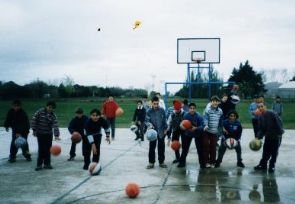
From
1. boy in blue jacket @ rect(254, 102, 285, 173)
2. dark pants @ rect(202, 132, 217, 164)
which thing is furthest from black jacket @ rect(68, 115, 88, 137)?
boy in blue jacket @ rect(254, 102, 285, 173)

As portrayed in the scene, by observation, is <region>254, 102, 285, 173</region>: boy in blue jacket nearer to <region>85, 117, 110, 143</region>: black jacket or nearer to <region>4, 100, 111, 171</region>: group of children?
<region>4, 100, 111, 171</region>: group of children

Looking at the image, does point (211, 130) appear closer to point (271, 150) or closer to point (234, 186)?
point (271, 150)

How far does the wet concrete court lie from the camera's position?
7.13 m

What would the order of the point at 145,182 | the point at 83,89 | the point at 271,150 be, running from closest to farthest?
the point at 145,182
the point at 271,150
the point at 83,89

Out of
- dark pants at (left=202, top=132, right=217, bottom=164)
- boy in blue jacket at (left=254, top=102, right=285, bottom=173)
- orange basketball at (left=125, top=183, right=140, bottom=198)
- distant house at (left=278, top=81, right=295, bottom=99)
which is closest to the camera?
orange basketball at (left=125, top=183, right=140, bottom=198)

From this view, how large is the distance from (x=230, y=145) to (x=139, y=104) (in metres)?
7.10

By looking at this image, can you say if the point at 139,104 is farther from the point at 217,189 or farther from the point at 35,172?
the point at 217,189

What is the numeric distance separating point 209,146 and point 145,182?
266cm

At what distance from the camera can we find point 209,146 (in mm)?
10414

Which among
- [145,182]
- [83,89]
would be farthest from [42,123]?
[83,89]

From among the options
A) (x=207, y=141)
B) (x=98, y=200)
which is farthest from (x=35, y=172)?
(x=207, y=141)

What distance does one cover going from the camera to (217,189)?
7766mm

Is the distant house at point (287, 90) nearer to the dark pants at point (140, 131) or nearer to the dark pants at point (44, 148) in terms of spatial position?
the dark pants at point (140, 131)

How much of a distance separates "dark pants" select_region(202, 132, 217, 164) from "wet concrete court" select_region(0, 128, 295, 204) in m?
0.39
